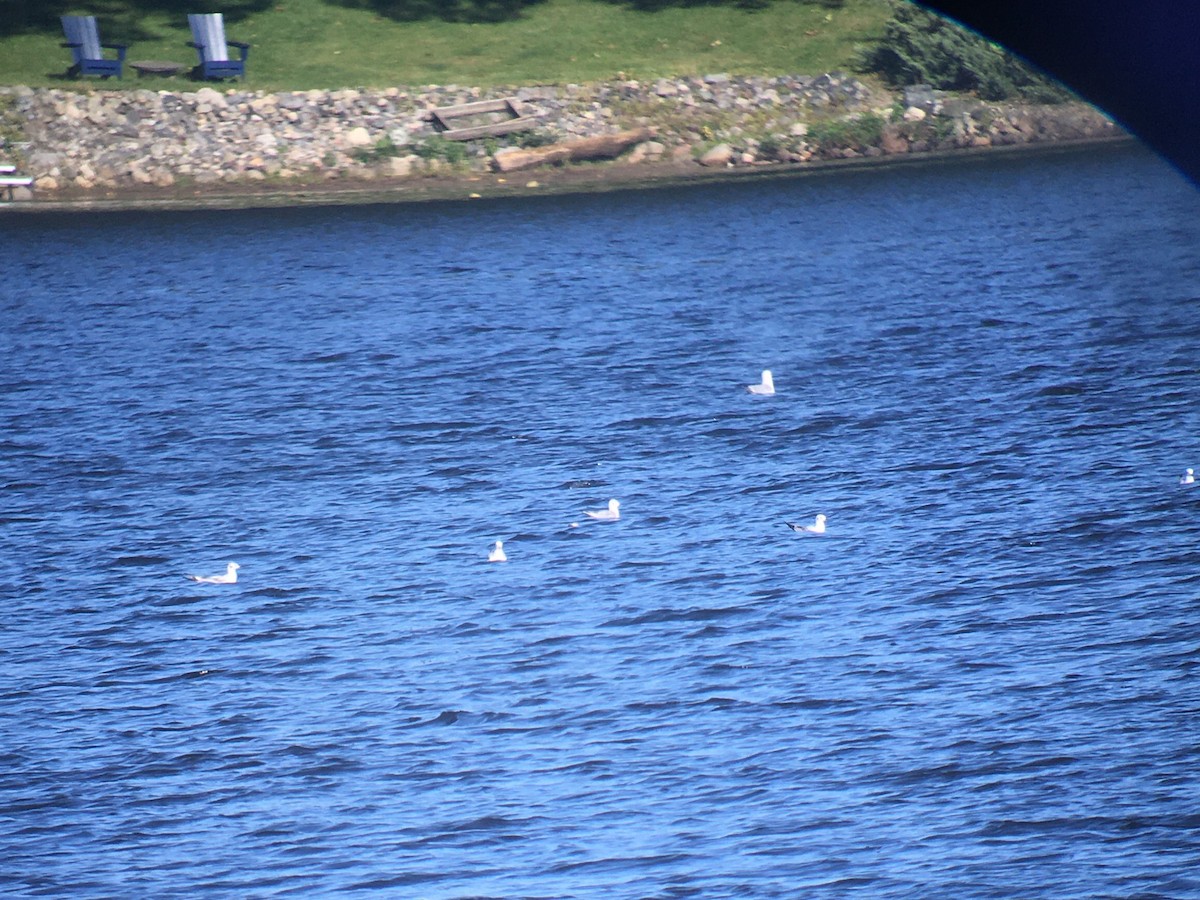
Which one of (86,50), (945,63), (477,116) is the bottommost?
(477,116)

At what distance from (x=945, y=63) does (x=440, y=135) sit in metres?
17.0

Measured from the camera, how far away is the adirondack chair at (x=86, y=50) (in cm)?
4638

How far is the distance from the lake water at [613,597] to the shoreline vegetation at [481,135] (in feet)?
42.0

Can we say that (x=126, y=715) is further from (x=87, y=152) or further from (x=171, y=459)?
(x=87, y=152)

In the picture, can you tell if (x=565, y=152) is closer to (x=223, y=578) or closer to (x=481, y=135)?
(x=481, y=135)

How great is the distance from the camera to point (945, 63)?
2016 inches

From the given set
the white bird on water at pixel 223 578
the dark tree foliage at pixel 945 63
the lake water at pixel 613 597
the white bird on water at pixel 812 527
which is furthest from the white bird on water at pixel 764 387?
the dark tree foliage at pixel 945 63

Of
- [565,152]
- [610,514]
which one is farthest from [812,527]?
[565,152]

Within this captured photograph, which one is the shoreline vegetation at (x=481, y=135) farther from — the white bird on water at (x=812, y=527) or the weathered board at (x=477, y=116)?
the white bird on water at (x=812, y=527)

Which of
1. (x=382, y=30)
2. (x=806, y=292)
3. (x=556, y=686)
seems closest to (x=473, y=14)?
(x=382, y=30)

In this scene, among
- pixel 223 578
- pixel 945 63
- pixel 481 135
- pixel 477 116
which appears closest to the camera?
pixel 223 578

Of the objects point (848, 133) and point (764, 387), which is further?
point (848, 133)

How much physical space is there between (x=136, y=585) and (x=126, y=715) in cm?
370

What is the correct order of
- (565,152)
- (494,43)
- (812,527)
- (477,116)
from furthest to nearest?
1. (494,43)
2. (477,116)
3. (565,152)
4. (812,527)
